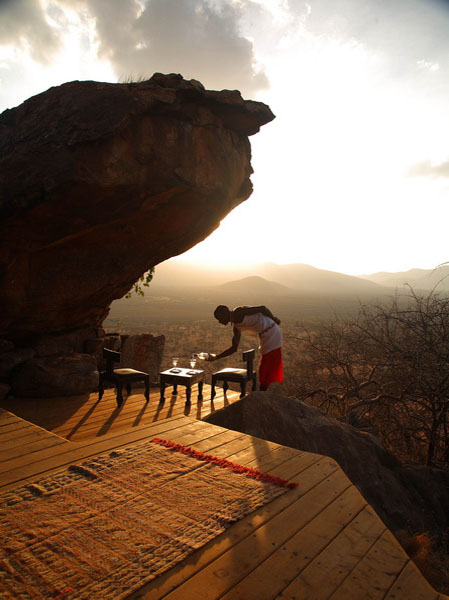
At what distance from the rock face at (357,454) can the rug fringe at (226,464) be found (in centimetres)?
122

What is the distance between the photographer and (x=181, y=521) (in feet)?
6.68

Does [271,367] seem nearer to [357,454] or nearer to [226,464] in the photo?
[357,454]

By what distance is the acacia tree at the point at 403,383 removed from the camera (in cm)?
570

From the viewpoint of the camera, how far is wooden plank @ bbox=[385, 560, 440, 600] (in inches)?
64.6

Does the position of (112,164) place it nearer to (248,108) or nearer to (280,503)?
(248,108)

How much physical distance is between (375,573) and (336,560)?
174mm

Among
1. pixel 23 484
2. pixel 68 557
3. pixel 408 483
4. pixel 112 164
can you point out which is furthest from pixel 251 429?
pixel 112 164

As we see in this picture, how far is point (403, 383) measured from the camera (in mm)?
6219

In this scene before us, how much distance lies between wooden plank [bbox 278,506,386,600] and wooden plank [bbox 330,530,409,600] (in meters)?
0.02

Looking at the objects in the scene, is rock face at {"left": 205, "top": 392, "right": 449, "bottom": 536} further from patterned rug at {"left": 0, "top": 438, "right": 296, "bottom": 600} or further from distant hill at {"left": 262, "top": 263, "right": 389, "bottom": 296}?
distant hill at {"left": 262, "top": 263, "right": 389, "bottom": 296}

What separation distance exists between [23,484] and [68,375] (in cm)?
404

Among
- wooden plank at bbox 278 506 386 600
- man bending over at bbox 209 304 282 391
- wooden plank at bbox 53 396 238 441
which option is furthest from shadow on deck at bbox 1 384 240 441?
wooden plank at bbox 278 506 386 600

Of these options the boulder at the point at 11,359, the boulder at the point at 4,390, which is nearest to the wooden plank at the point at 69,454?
the boulder at the point at 4,390

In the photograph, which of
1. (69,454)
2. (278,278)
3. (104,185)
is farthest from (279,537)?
(278,278)
